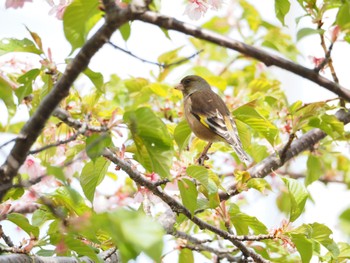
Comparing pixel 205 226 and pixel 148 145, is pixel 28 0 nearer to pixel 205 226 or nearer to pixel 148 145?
pixel 148 145

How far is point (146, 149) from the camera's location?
1598 millimetres

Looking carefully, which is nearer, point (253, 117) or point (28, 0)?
point (28, 0)

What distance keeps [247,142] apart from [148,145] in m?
1.06

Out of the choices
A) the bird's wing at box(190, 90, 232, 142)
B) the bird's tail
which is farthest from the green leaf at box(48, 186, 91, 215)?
the bird's wing at box(190, 90, 232, 142)

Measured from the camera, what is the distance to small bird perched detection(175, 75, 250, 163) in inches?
110

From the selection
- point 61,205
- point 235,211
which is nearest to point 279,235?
point 235,211

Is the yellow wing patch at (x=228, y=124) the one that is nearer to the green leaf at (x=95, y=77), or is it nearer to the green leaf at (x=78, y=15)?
the green leaf at (x=95, y=77)

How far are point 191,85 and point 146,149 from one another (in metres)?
2.17

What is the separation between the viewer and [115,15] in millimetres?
1304

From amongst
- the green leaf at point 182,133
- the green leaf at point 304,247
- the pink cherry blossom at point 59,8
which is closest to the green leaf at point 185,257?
the green leaf at point 182,133

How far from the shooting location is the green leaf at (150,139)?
1.46m

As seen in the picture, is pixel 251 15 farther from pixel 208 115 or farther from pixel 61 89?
pixel 61 89

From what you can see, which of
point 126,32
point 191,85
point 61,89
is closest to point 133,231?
point 61,89

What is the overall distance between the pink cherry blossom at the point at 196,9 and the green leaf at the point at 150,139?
2.35ft
